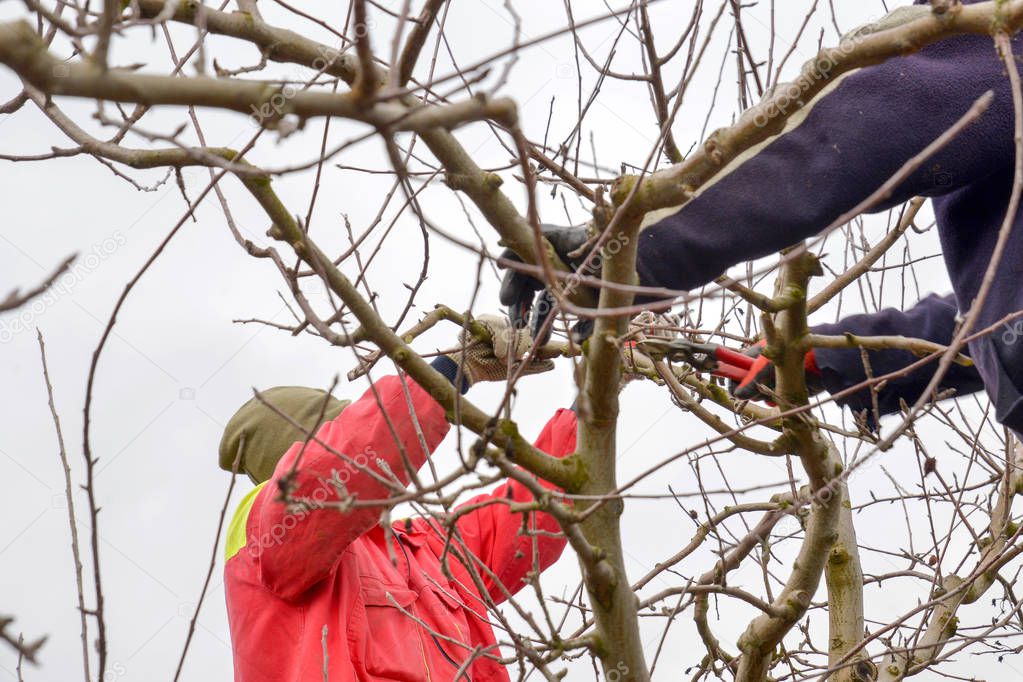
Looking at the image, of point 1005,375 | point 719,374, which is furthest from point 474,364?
point 1005,375

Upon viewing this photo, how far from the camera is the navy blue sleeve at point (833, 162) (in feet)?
6.14

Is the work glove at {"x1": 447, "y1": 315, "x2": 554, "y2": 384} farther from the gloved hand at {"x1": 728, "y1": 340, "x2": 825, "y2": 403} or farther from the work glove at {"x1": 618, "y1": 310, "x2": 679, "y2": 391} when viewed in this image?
the gloved hand at {"x1": 728, "y1": 340, "x2": 825, "y2": 403}

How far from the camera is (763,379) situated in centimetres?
250

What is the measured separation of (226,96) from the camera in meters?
0.91

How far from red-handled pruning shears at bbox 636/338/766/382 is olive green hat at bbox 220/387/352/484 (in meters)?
1.19

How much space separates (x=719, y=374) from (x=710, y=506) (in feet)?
3.23

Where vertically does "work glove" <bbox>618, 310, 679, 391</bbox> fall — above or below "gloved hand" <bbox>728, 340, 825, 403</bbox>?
above

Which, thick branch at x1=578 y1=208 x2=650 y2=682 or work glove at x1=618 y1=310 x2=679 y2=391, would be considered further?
work glove at x1=618 y1=310 x2=679 y2=391

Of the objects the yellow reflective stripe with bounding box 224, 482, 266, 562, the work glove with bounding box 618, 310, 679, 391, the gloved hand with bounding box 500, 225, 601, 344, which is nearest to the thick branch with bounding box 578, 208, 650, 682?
the gloved hand with bounding box 500, 225, 601, 344

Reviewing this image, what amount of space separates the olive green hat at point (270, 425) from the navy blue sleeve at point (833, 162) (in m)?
1.60

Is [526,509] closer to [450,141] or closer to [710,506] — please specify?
[450,141]

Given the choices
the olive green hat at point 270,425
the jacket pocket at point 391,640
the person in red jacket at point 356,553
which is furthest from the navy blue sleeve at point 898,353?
the olive green hat at point 270,425

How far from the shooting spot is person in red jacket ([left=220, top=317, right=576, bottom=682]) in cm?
260

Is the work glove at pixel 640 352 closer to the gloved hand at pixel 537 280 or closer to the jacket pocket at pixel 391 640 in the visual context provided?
the gloved hand at pixel 537 280
